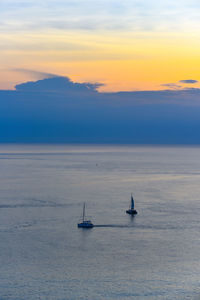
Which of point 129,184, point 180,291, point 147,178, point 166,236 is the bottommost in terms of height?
point 180,291

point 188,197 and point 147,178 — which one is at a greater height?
point 147,178

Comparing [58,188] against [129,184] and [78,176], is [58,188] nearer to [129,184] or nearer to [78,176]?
[129,184]

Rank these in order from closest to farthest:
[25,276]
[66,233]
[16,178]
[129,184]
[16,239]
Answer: [25,276] → [16,239] → [66,233] → [129,184] → [16,178]

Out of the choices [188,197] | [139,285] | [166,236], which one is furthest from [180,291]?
[188,197]

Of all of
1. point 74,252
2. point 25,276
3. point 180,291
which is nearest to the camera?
point 180,291

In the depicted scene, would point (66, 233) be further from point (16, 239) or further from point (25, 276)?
point (25, 276)

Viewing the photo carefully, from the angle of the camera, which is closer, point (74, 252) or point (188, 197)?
point (74, 252)

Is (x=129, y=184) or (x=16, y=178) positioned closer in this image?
(x=129, y=184)

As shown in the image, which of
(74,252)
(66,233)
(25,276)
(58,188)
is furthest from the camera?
(58,188)

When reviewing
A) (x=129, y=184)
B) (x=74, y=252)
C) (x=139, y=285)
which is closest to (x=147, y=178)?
(x=129, y=184)
